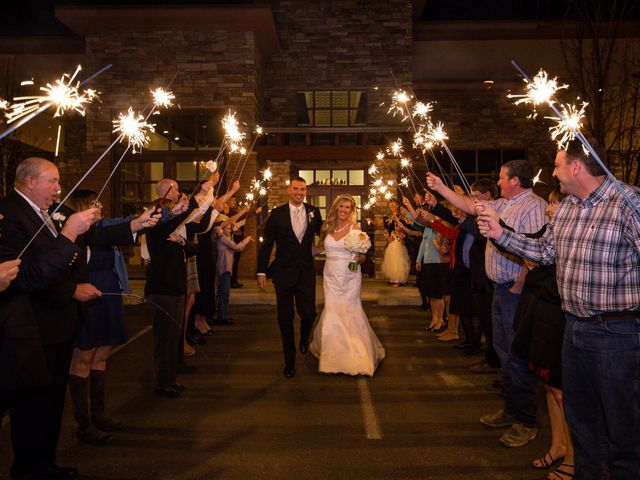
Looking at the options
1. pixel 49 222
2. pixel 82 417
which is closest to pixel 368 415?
pixel 82 417

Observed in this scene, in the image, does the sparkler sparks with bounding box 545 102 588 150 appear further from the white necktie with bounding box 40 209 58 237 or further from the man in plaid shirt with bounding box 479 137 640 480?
the white necktie with bounding box 40 209 58 237

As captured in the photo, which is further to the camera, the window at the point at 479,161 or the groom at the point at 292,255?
the window at the point at 479,161

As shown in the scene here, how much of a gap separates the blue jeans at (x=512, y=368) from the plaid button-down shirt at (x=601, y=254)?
1.57 metres

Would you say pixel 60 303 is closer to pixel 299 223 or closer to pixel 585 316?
pixel 585 316

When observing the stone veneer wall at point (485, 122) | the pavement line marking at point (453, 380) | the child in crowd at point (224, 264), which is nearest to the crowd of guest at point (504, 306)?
the pavement line marking at point (453, 380)

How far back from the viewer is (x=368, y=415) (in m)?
5.73

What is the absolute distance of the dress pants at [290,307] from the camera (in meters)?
7.32

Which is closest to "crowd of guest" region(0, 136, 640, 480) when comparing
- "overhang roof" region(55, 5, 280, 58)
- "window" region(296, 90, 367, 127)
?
"overhang roof" region(55, 5, 280, 58)

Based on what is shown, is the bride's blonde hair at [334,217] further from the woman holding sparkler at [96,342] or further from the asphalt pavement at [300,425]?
the woman holding sparkler at [96,342]

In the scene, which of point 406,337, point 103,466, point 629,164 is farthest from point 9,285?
point 629,164

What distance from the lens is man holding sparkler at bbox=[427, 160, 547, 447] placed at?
16.5 feet

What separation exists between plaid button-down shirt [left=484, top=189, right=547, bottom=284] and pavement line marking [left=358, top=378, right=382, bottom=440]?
5.71 feet

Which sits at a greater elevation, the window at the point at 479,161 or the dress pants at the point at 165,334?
the window at the point at 479,161

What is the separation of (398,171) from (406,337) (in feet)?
32.0
